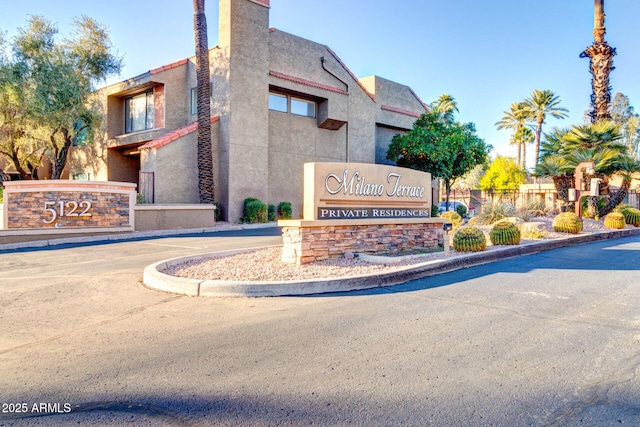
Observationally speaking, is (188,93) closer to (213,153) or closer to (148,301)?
(213,153)

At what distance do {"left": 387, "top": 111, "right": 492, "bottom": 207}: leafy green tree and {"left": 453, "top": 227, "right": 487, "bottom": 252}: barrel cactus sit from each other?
15715mm

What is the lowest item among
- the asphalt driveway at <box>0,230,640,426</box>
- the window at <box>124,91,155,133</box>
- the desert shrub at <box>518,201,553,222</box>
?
the asphalt driveway at <box>0,230,640,426</box>

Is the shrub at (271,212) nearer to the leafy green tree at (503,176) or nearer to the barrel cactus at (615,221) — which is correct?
the barrel cactus at (615,221)

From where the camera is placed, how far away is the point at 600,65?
22141 millimetres

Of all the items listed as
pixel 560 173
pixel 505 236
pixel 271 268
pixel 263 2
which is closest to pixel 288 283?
pixel 271 268

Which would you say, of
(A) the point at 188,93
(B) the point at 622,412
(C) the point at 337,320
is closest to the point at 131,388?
(C) the point at 337,320

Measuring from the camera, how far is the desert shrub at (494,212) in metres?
16.3

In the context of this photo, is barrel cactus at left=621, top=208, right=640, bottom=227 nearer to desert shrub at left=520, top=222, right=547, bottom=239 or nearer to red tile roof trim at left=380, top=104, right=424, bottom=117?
desert shrub at left=520, top=222, right=547, bottom=239

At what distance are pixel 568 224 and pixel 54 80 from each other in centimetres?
2272

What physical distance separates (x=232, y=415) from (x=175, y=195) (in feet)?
57.9

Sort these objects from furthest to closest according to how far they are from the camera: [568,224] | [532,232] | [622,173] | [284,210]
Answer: [284,210], [622,173], [568,224], [532,232]

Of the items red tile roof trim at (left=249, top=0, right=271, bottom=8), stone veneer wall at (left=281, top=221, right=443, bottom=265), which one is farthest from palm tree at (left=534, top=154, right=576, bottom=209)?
red tile roof trim at (left=249, top=0, right=271, bottom=8)

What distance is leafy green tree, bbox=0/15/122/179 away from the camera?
67.4ft

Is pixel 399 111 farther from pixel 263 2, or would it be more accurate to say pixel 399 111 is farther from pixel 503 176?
pixel 503 176
